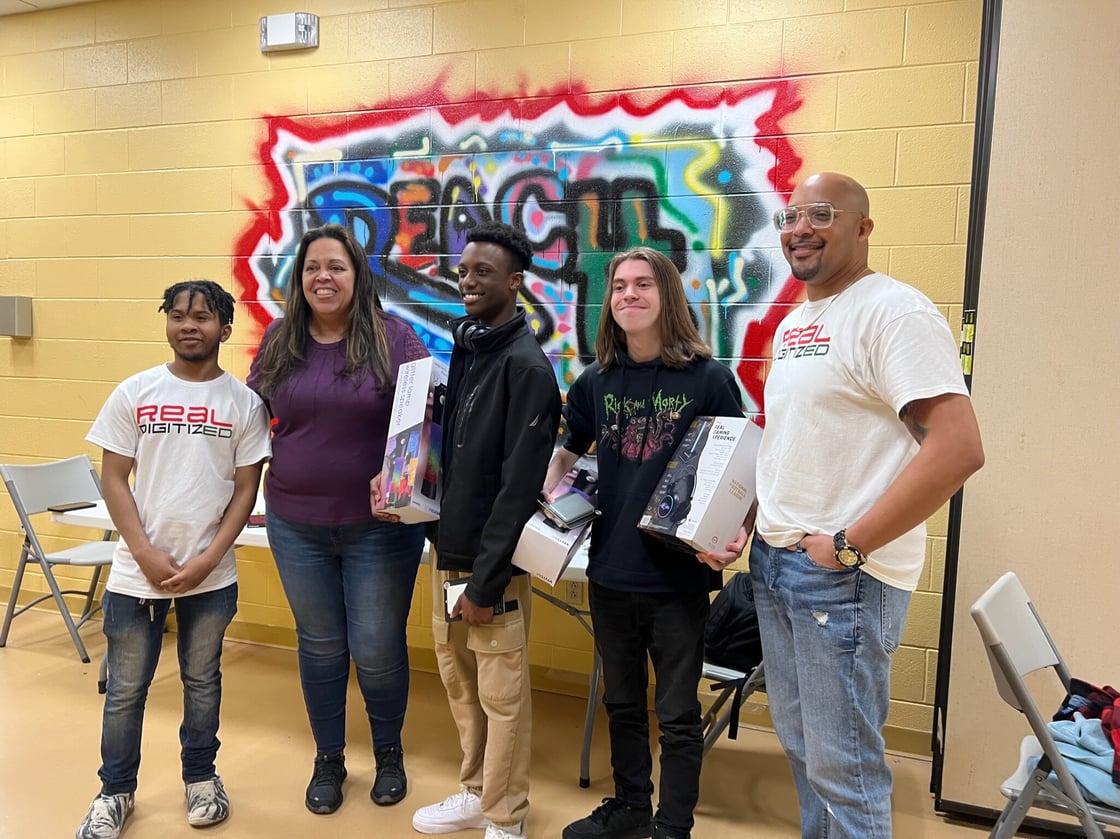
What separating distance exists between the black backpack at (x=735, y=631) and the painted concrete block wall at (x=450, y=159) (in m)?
0.72

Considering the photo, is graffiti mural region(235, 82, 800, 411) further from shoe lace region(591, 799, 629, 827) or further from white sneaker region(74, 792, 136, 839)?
white sneaker region(74, 792, 136, 839)

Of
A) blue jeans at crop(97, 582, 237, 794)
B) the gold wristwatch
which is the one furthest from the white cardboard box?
blue jeans at crop(97, 582, 237, 794)

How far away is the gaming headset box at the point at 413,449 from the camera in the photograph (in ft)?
6.37

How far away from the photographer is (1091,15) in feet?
6.91

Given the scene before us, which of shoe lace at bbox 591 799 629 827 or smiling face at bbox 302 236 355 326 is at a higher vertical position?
smiling face at bbox 302 236 355 326

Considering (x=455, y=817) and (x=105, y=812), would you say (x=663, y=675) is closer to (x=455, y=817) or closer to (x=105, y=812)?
(x=455, y=817)

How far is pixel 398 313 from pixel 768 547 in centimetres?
209

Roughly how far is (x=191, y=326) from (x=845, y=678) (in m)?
1.73

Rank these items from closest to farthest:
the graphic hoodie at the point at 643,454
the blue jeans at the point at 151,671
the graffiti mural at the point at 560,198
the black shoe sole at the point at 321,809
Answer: the graphic hoodie at the point at 643,454 < the blue jeans at the point at 151,671 < the black shoe sole at the point at 321,809 < the graffiti mural at the point at 560,198

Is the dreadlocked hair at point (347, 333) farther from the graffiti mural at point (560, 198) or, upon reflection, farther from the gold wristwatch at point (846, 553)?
the gold wristwatch at point (846, 553)

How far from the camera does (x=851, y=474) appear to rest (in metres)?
Result: 1.46

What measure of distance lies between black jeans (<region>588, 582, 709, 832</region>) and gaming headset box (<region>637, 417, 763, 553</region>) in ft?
0.70

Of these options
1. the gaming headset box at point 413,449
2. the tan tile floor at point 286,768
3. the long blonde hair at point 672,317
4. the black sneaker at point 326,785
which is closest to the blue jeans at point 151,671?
the tan tile floor at point 286,768

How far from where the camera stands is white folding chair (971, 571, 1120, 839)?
167 cm
